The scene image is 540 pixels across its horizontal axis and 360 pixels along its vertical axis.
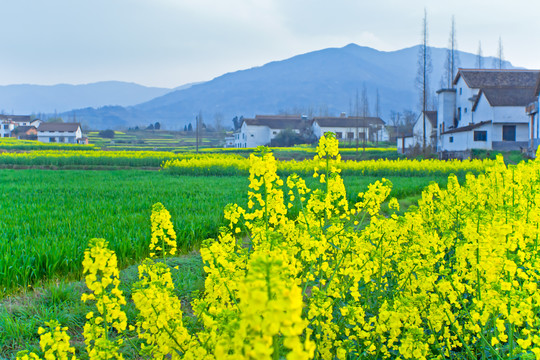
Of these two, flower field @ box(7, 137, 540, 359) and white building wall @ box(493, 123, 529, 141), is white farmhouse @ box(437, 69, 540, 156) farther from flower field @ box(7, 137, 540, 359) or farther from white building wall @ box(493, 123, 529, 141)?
flower field @ box(7, 137, 540, 359)

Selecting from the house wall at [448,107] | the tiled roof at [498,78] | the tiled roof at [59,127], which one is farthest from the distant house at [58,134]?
the tiled roof at [498,78]

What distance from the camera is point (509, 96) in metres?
36.5

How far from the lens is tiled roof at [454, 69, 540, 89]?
41719 millimetres

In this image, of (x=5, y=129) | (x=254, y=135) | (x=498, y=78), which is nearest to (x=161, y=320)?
(x=498, y=78)

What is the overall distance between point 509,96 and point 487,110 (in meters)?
2.05

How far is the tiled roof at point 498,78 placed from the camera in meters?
41.7

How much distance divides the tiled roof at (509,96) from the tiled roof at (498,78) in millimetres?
3867

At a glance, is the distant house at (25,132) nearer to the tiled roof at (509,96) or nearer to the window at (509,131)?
the tiled roof at (509,96)

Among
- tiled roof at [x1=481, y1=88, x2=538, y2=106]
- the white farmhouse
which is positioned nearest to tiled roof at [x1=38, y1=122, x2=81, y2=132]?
the white farmhouse

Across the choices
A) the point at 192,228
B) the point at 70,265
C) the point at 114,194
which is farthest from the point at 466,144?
Result: the point at 70,265

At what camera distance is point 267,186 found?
3.84m

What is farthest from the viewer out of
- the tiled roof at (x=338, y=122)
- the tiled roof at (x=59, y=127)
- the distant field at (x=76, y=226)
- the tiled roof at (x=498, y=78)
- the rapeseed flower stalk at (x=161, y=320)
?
the tiled roof at (x=59, y=127)

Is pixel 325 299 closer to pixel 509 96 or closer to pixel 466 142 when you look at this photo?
pixel 466 142

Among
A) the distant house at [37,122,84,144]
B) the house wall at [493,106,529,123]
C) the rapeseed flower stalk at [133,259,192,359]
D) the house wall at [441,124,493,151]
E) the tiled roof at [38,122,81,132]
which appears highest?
the tiled roof at [38,122,81,132]
